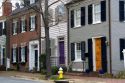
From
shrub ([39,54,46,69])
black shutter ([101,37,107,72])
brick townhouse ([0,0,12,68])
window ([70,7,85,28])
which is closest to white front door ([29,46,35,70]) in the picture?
shrub ([39,54,46,69])

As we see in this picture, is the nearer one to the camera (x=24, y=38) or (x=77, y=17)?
(x=77, y=17)

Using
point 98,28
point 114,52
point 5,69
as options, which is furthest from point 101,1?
point 5,69

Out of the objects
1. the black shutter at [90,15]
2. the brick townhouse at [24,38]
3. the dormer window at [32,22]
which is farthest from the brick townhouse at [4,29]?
the black shutter at [90,15]

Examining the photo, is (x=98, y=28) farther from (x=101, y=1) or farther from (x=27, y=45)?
(x=27, y=45)

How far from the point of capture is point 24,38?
141 feet

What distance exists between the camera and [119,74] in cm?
2759

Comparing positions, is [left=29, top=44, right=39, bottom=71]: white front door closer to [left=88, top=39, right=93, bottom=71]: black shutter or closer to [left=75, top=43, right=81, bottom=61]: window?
[left=75, top=43, right=81, bottom=61]: window

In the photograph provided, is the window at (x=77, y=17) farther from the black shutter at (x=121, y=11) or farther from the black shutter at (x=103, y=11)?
the black shutter at (x=121, y=11)

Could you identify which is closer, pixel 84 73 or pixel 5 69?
pixel 84 73

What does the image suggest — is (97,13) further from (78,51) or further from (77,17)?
(78,51)

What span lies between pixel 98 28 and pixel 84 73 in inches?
144

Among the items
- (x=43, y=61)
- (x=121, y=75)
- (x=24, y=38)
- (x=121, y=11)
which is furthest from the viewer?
(x=24, y=38)

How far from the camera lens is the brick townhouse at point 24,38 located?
40.8m

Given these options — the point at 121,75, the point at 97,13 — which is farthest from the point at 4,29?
the point at 121,75
